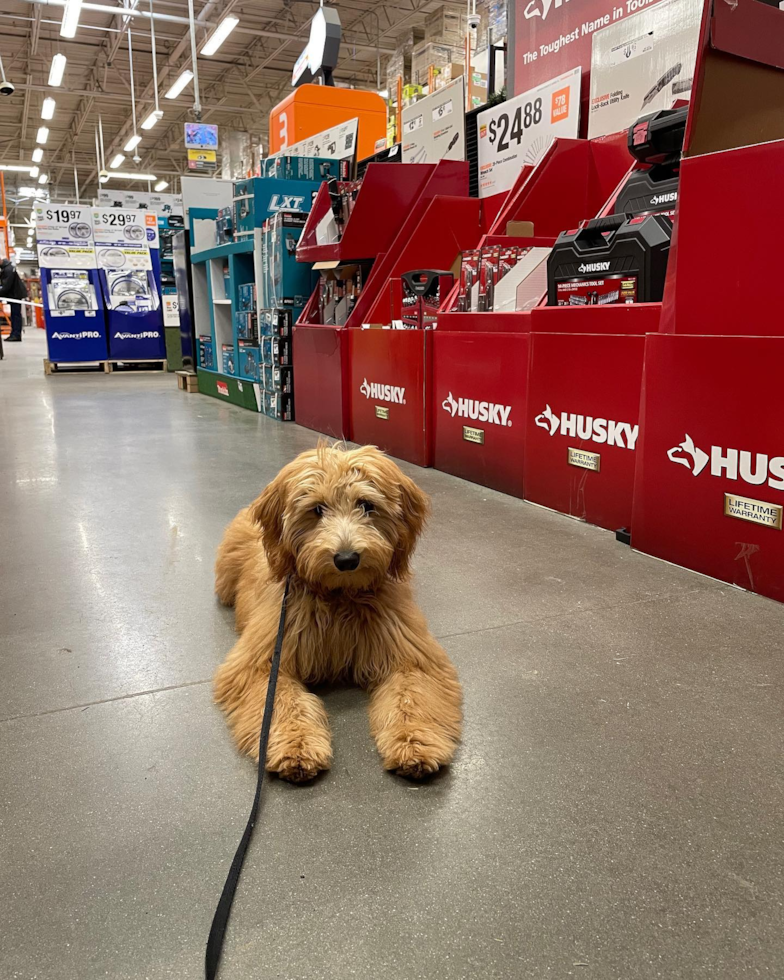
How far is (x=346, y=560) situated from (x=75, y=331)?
37.2 feet

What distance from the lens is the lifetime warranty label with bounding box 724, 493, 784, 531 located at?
8.13 feet

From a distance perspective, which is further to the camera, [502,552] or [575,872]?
[502,552]

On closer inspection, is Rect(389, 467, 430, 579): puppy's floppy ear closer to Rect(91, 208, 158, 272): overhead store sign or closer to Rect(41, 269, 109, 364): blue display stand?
Rect(41, 269, 109, 364): blue display stand

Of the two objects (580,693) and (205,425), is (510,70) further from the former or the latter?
(580,693)

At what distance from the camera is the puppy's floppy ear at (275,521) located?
1815mm

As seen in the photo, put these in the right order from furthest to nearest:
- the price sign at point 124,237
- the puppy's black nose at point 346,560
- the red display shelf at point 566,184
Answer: the price sign at point 124,237 < the red display shelf at point 566,184 < the puppy's black nose at point 346,560

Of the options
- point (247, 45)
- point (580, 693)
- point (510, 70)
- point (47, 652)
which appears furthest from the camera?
point (247, 45)

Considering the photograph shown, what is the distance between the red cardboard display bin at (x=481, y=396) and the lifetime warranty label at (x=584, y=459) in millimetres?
423

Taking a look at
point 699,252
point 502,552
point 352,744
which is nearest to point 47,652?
point 352,744

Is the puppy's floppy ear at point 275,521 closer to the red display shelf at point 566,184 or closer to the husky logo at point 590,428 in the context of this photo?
the husky logo at point 590,428

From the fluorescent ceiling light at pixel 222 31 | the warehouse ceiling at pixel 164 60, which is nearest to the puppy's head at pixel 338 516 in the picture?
the fluorescent ceiling light at pixel 222 31

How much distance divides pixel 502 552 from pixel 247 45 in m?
17.5

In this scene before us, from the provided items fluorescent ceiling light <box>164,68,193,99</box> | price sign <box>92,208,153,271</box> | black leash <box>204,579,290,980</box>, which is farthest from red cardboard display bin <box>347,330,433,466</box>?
fluorescent ceiling light <box>164,68,193,99</box>

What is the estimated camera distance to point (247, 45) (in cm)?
1667
